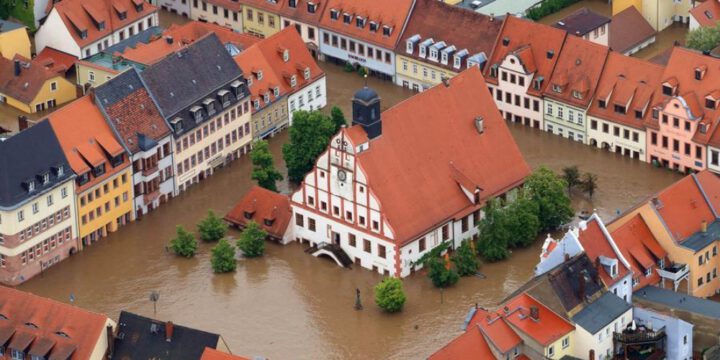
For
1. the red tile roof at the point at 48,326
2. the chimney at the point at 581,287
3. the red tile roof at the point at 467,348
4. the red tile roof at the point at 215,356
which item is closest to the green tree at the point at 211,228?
the red tile roof at the point at 48,326

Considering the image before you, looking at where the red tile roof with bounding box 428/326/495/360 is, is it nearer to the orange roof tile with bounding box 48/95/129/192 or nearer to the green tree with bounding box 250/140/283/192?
the green tree with bounding box 250/140/283/192

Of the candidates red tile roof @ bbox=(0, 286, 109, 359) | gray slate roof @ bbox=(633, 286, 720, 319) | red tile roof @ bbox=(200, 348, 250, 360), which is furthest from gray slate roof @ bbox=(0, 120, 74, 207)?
gray slate roof @ bbox=(633, 286, 720, 319)

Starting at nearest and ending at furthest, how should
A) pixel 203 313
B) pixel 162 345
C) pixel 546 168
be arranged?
pixel 162 345 → pixel 203 313 → pixel 546 168

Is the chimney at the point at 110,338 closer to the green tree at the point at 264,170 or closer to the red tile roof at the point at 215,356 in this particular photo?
the red tile roof at the point at 215,356

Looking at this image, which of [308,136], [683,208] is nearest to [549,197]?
[683,208]

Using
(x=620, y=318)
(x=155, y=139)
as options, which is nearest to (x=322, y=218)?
(x=155, y=139)

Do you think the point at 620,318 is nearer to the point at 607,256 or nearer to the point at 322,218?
the point at 607,256

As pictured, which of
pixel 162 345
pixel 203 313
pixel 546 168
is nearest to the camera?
pixel 162 345

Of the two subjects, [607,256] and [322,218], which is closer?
[607,256]
